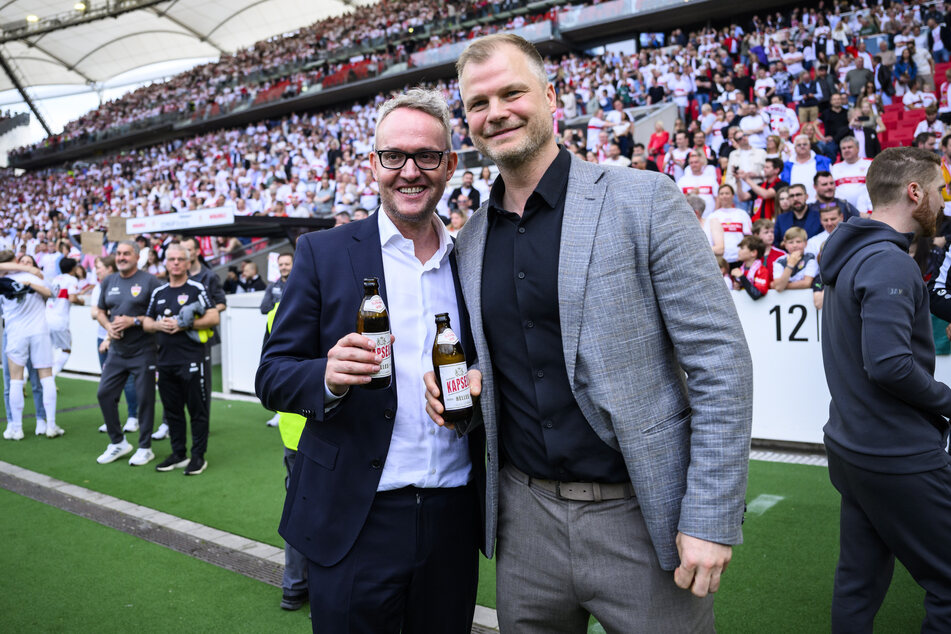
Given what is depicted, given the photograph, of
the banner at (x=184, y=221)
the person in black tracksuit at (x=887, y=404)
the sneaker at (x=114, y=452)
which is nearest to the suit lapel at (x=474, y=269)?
the person in black tracksuit at (x=887, y=404)

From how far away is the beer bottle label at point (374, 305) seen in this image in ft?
6.13

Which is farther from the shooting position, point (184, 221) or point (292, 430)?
point (184, 221)

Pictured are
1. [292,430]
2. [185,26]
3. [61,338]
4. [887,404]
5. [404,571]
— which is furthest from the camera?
[185,26]

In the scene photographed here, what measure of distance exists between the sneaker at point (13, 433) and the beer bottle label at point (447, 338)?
25.8 feet

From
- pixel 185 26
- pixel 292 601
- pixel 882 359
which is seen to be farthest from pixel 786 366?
pixel 185 26

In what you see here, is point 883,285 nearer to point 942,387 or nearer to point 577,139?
point 942,387

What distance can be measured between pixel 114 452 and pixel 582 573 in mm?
6398

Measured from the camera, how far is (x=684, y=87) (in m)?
15.8

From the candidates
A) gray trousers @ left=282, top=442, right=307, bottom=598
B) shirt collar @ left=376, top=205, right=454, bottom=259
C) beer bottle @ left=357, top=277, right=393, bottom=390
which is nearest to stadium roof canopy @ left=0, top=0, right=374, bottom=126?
gray trousers @ left=282, top=442, right=307, bottom=598

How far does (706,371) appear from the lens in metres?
1.60

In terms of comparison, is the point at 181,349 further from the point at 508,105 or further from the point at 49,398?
the point at 508,105

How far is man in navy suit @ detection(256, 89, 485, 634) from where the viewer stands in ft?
6.31

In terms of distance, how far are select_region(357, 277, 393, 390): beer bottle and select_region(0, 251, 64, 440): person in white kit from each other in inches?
288

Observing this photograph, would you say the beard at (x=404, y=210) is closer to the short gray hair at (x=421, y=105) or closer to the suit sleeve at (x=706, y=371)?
the short gray hair at (x=421, y=105)
